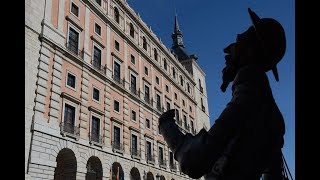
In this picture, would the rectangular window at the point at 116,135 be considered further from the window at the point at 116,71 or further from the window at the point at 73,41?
the window at the point at 73,41

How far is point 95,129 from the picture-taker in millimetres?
21219

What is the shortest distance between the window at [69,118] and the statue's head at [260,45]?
1749 centimetres

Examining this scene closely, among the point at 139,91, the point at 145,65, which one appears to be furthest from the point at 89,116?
the point at 145,65

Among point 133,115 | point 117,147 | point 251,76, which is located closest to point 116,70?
point 133,115

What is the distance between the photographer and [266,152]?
1.49 metres

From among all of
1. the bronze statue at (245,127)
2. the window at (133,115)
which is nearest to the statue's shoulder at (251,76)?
the bronze statue at (245,127)

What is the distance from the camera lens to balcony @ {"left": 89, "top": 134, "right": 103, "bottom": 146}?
20.1m

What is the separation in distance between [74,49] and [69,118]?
4.55m

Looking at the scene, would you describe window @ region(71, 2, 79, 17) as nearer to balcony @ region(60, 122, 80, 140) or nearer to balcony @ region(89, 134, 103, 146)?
balcony @ region(60, 122, 80, 140)

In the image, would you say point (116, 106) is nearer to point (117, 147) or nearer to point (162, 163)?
point (117, 147)

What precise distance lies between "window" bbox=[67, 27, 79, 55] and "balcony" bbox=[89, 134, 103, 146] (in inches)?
211

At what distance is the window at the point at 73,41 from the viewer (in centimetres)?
2053

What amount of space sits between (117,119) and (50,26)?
7937mm
